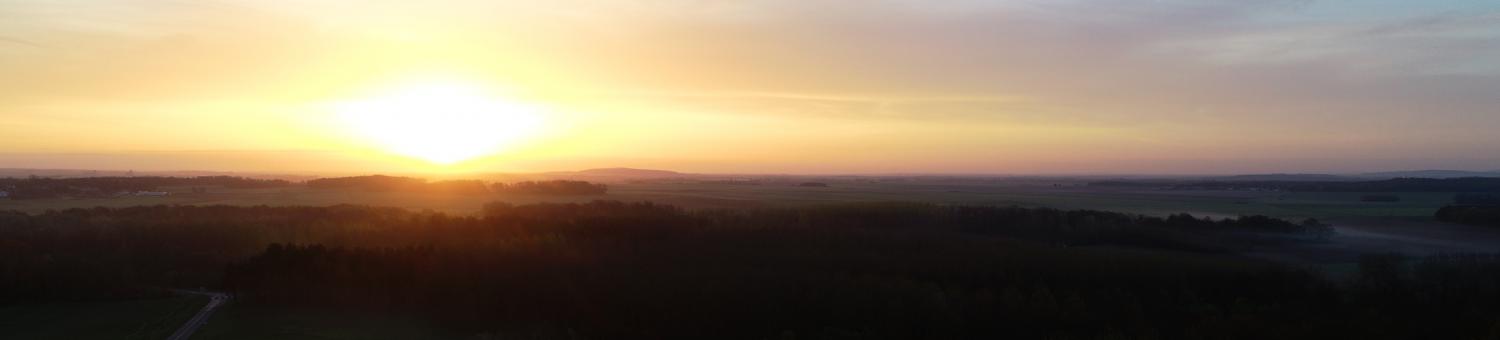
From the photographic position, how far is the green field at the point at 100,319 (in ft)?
61.1

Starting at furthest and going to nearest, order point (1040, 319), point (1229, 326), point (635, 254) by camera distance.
Result: point (635, 254), point (1040, 319), point (1229, 326)

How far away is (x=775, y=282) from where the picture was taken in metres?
22.9

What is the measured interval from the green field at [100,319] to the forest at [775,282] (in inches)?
41.8

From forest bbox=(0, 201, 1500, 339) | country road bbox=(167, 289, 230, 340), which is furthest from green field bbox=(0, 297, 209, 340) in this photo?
forest bbox=(0, 201, 1500, 339)

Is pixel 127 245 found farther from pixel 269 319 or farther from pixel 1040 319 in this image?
pixel 1040 319

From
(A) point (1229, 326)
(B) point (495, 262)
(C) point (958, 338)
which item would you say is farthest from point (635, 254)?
(A) point (1229, 326)

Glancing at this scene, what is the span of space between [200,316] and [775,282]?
13.4 meters

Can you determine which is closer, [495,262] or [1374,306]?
[1374,306]

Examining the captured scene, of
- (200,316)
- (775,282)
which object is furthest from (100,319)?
(775,282)

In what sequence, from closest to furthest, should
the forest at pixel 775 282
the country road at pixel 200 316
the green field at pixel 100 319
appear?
the country road at pixel 200 316, the green field at pixel 100 319, the forest at pixel 775 282

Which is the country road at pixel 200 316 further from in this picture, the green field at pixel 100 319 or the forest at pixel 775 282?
the forest at pixel 775 282

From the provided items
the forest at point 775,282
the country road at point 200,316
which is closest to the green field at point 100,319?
the country road at point 200,316

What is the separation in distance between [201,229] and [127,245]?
4.17 metres

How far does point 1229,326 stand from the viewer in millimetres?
18234
